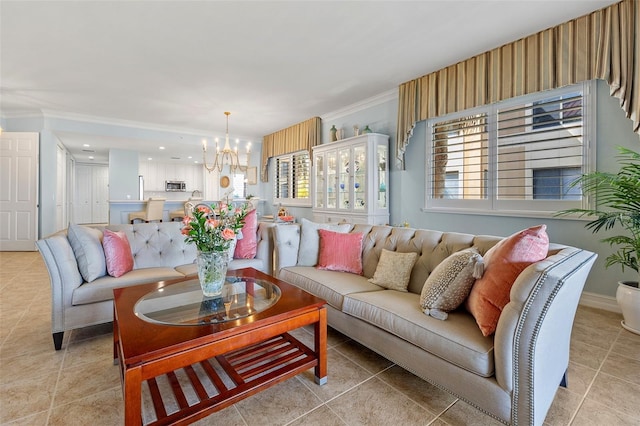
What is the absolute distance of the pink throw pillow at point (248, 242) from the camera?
3105mm

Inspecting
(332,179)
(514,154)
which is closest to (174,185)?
(332,179)

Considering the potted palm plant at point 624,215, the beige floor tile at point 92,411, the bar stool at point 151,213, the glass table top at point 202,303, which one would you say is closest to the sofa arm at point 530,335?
the glass table top at point 202,303

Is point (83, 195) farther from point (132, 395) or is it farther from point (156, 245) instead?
point (132, 395)

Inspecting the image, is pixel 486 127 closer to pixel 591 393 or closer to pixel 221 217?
pixel 591 393

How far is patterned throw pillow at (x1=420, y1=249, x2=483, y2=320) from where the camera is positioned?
162 cm

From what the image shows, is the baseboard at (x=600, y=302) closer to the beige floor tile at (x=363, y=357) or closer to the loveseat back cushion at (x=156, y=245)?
the beige floor tile at (x=363, y=357)

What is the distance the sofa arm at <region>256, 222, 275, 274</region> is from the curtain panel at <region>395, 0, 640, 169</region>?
8.07 feet

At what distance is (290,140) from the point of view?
21.4ft

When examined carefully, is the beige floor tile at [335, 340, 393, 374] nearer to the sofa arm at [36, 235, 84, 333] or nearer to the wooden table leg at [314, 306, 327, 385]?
the wooden table leg at [314, 306, 327, 385]

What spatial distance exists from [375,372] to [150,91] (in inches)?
186

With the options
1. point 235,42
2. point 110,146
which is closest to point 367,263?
point 235,42

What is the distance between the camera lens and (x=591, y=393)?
1.66 meters

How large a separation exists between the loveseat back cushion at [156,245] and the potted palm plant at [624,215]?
3574mm

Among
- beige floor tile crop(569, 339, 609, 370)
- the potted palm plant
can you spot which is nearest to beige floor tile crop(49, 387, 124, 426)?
beige floor tile crop(569, 339, 609, 370)
